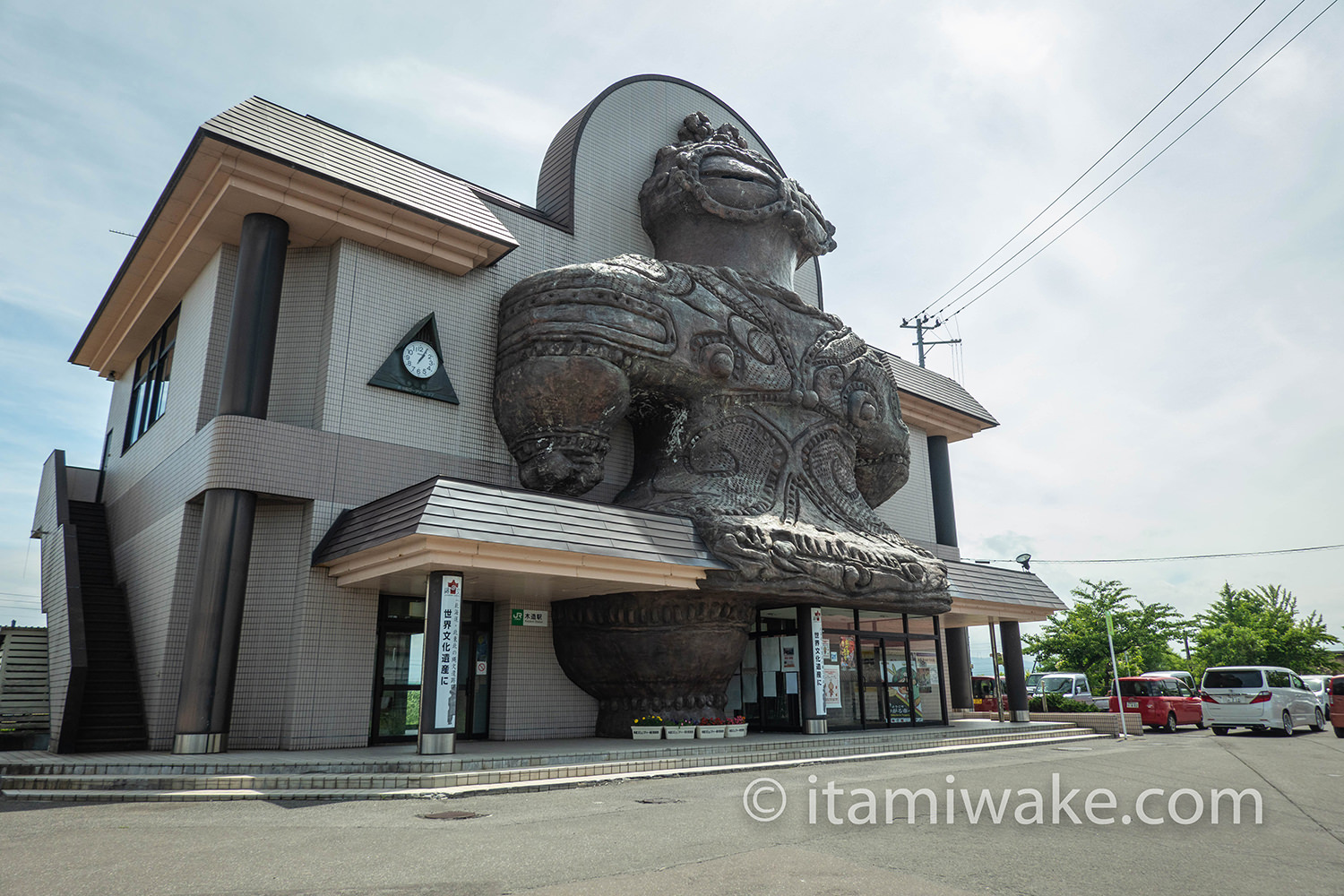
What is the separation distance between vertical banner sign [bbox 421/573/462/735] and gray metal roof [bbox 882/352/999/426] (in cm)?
1398

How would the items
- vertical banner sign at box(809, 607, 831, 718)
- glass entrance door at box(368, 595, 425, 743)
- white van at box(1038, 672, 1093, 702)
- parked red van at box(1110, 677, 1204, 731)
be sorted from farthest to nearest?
white van at box(1038, 672, 1093, 702) → parked red van at box(1110, 677, 1204, 731) → vertical banner sign at box(809, 607, 831, 718) → glass entrance door at box(368, 595, 425, 743)

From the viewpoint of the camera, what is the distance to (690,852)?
18.1ft

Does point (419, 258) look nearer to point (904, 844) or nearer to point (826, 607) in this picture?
point (826, 607)

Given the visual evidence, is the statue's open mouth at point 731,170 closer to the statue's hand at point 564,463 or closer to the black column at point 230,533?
the statue's hand at point 564,463

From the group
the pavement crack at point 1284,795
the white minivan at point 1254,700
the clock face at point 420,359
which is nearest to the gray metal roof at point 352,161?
the clock face at point 420,359

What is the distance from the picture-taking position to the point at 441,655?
1004 cm

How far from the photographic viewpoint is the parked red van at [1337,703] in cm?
1794

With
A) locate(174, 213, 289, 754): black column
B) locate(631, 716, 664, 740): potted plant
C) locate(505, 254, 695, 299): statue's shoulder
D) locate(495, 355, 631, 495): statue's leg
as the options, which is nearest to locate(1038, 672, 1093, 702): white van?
locate(631, 716, 664, 740): potted plant

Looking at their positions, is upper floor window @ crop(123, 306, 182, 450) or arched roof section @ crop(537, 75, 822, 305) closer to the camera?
upper floor window @ crop(123, 306, 182, 450)

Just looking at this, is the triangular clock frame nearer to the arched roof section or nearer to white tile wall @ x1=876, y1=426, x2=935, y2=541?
the arched roof section

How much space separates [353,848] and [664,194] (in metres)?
13.6

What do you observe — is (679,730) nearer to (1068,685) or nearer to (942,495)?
(942,495)

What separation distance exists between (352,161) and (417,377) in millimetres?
3462

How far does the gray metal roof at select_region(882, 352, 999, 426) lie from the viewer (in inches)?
858
